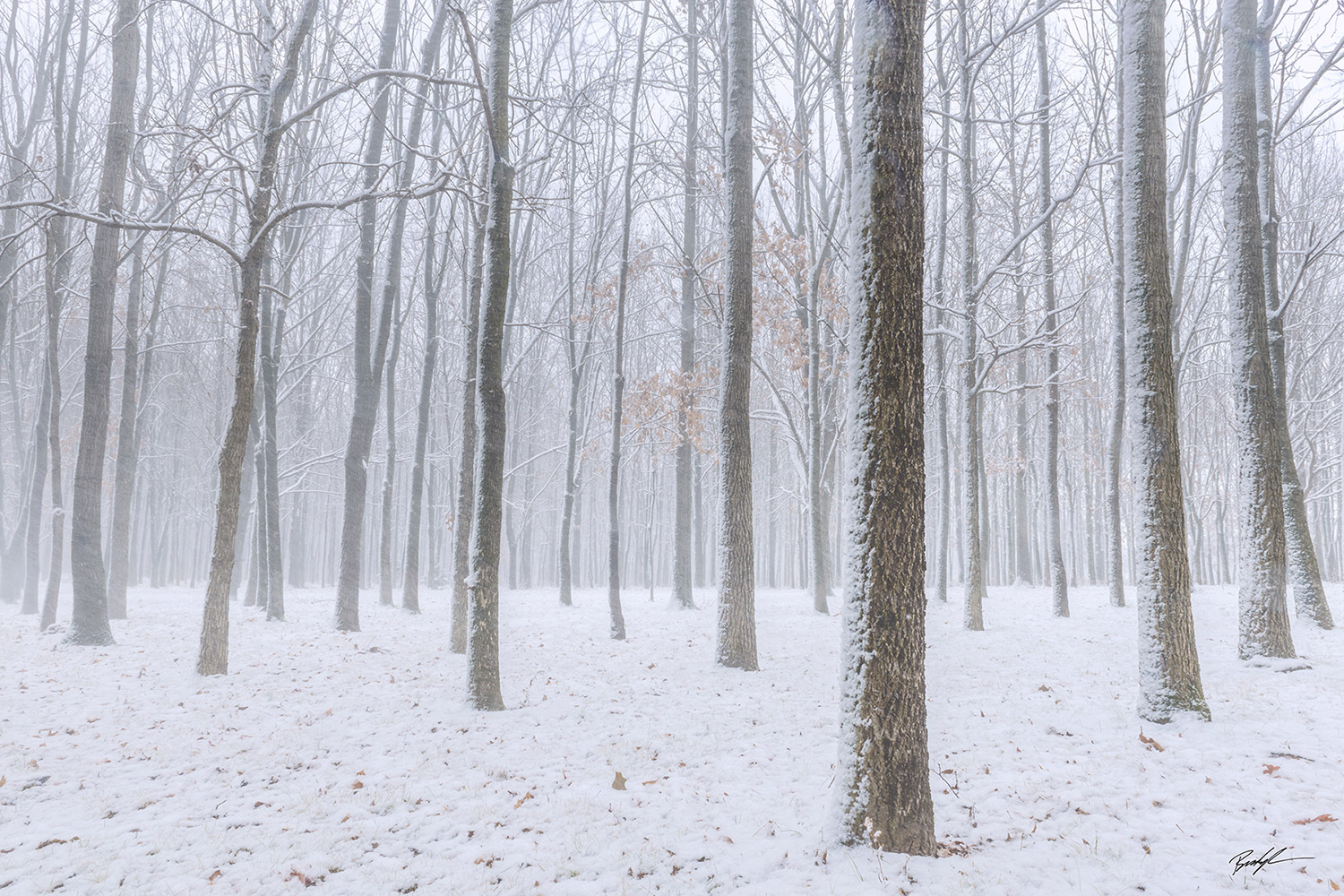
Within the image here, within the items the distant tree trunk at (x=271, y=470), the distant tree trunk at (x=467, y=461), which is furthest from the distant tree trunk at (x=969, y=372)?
the distant tree trunk at (x=271, y=470)

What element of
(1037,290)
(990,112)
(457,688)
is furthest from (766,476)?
(457,688)

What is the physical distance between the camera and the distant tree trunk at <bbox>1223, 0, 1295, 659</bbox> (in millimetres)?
6691

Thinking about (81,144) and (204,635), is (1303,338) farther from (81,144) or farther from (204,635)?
(81,144)

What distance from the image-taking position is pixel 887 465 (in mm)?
3203

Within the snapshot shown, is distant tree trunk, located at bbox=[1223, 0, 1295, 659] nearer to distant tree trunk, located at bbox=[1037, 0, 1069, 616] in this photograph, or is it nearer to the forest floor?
the forest floor

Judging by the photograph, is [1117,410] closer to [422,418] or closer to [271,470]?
[422,418]

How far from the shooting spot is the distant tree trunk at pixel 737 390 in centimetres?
784

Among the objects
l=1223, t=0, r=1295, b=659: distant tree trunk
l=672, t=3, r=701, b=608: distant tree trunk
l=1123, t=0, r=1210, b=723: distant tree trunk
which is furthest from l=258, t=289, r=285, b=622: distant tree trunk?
l=1223, t=0, r=1295, b=659: distant tree trunk

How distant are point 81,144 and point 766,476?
25112mm

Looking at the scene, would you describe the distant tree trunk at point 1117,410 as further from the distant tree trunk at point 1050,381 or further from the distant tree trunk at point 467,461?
the distant tree trunk at point 467,461

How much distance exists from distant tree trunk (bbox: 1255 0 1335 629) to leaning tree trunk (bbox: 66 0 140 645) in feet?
51.0
